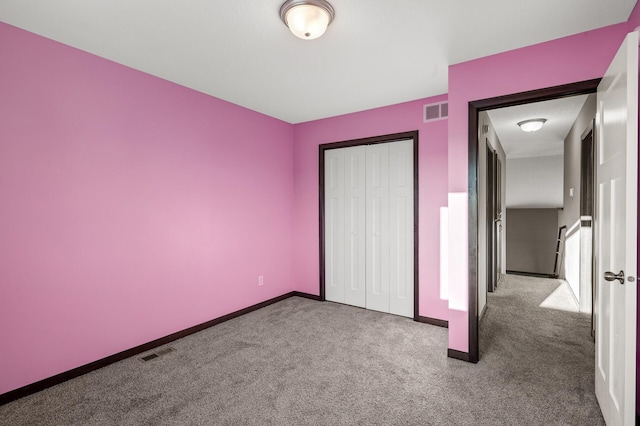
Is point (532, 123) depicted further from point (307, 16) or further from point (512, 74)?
point (307, 16)

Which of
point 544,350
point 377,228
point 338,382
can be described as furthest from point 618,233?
point 377,228

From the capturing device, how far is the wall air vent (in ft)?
11.2

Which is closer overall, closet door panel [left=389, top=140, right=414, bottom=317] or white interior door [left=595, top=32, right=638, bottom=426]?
white interior door [left=595, top=32, right=638, bottom=426]

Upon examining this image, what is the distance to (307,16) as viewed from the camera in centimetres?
190

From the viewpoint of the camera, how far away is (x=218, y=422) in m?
1.89

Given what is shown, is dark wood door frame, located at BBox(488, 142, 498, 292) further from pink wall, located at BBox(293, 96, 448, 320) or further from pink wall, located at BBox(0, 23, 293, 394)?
pink wall, located at BBox(0, 23, 293, 394)

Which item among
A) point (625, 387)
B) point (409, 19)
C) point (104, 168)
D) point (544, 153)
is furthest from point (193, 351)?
point (544, 153)

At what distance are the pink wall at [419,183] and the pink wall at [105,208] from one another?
94 centimetres

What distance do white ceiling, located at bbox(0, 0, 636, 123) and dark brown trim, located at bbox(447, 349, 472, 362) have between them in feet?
7.99

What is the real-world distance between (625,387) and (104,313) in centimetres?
336

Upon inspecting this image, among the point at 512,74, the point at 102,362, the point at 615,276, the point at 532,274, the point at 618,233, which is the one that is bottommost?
the point at 532,274

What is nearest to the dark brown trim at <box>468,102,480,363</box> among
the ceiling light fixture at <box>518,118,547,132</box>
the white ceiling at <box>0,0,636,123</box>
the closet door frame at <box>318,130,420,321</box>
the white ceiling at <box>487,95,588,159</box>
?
the white ceiling at <box>0,0,636,123</box>

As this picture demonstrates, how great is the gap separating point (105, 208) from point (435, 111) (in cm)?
333

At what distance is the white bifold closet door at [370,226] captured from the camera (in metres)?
3.76
